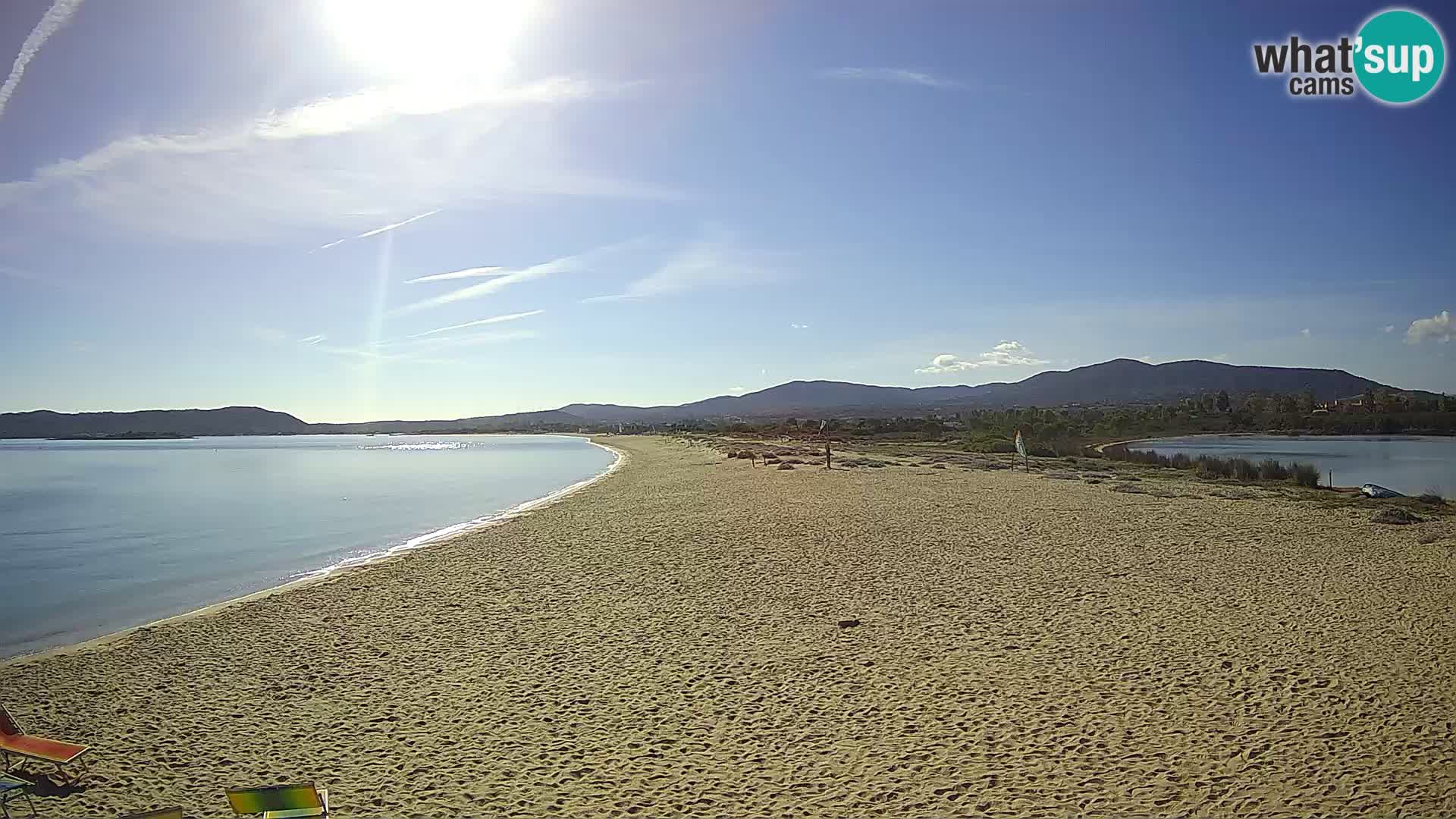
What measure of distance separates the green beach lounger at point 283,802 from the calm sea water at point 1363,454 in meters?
30.7

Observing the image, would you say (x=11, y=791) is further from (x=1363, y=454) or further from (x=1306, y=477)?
(x=1363, y=454)

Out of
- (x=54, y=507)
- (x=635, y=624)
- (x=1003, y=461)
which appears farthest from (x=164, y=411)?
(x=635, y=624)

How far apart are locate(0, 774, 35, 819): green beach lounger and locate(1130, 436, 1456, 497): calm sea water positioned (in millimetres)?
31691

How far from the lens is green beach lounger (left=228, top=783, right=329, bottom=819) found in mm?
3840

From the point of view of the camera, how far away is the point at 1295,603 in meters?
8.62

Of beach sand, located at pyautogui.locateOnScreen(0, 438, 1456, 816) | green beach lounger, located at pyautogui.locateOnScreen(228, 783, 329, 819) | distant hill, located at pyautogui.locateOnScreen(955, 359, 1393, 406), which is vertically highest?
distant hill, located at pyautogui.locateOnScreen(955, 359, 1393, 406)

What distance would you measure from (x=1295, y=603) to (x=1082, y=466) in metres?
25.5

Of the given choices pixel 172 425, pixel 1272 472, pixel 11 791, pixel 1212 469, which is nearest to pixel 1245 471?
pixel 1272 472

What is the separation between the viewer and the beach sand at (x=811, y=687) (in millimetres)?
4699

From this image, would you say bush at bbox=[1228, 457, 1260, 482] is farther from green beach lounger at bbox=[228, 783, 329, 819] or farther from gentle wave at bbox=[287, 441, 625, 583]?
green beach lounger at bbox=[228, 783, 329, 819]

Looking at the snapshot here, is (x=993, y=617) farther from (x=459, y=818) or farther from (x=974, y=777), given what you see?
(x=459, y=818)

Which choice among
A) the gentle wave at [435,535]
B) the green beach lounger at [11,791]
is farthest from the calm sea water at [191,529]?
the green beach lounger at [11,791]

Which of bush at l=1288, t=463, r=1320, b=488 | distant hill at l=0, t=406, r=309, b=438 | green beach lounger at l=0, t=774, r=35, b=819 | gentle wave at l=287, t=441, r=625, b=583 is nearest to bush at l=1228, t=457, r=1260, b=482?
→ bush at l=1288, t=463, r=1320, b=488

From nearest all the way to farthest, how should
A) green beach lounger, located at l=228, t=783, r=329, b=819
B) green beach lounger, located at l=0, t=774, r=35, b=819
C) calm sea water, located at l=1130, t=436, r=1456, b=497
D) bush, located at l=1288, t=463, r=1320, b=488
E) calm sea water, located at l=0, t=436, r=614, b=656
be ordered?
green beach lounger, located at l=228, t=783, r=329, b=819 < green beach lounger, located at l=0, t=774, r=35, b=819 < calm sea water, located at l=0, t=436, r=614, b=656 < bush, located at l=1288, t=463, r=1320, b=488 < calm sea water, located at l=1130, t=436, r=1456, b=497
